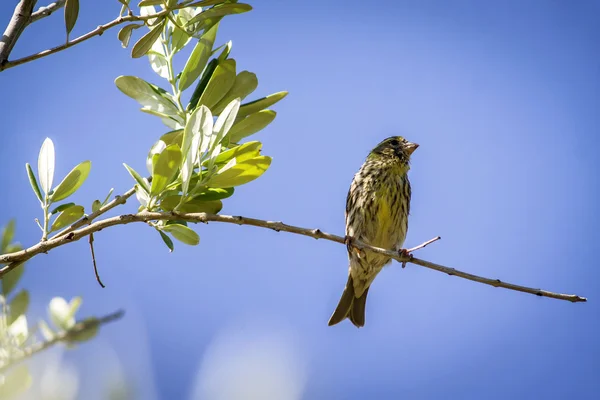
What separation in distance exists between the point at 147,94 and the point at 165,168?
0.44 m

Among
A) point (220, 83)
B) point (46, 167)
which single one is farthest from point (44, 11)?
point (220, 83)

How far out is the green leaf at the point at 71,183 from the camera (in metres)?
1.84

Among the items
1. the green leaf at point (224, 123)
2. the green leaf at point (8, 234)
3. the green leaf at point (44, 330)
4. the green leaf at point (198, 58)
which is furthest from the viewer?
the green leaf at point (198, 58)

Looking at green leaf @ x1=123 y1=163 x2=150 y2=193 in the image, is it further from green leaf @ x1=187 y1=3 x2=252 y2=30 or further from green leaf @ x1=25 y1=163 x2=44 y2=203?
green leaf @ x1=187 y1=3 x2=252 y2=30

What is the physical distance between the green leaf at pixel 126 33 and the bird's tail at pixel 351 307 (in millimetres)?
4466

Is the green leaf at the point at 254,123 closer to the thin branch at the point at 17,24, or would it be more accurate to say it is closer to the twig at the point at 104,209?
the twig at the point at 104,209

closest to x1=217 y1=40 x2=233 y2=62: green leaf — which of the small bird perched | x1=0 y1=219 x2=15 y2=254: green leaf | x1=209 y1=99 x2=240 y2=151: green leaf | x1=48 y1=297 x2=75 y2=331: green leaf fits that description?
x1=209 y1=99 x2=240 y2=151: green leaf

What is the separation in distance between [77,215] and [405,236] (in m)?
4.40

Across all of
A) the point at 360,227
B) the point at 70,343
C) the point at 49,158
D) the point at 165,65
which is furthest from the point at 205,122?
the point at 360,227

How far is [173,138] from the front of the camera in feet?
6.99

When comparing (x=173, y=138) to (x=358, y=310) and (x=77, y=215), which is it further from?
(x=358, y=310)

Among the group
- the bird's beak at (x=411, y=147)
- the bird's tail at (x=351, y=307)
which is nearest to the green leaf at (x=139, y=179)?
the bird's tail at (x=351, y=307)

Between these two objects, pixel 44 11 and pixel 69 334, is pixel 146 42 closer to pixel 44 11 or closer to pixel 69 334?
pixel 44 11

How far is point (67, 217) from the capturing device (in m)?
1.86
